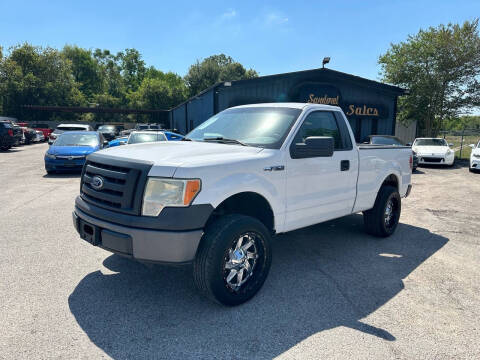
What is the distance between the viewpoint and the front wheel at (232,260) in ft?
9.99

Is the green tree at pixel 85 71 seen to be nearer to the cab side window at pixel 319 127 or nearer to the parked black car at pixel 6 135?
the parked black car at pixel 6 135

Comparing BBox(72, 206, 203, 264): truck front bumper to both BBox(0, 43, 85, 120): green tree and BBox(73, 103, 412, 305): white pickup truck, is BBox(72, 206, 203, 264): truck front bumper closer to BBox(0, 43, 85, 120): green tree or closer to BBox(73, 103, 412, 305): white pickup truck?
BBox(73, 103, 412, 305): white pickup truck

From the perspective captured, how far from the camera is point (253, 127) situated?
4.13 metres

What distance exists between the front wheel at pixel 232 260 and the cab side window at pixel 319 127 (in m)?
1.20

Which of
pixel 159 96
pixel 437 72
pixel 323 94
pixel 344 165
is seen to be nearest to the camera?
pixel 344 165

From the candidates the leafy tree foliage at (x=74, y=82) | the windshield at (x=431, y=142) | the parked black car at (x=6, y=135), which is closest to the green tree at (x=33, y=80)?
the leafy tree foliage at (x=74, y=82)

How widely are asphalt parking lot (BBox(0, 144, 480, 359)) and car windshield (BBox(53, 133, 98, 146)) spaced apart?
7.06 metres

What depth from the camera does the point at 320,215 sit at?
4.33 metres

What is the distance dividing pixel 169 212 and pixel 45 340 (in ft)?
4.55

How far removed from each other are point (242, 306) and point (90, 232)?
5.38 feet

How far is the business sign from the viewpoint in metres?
18.5

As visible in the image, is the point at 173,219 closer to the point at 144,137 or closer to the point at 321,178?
the point at 321,178

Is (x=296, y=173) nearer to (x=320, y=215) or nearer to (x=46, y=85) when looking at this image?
(x=320, y=215)

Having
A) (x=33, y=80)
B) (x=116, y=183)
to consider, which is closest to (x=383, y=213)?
(x=116, y=183)
